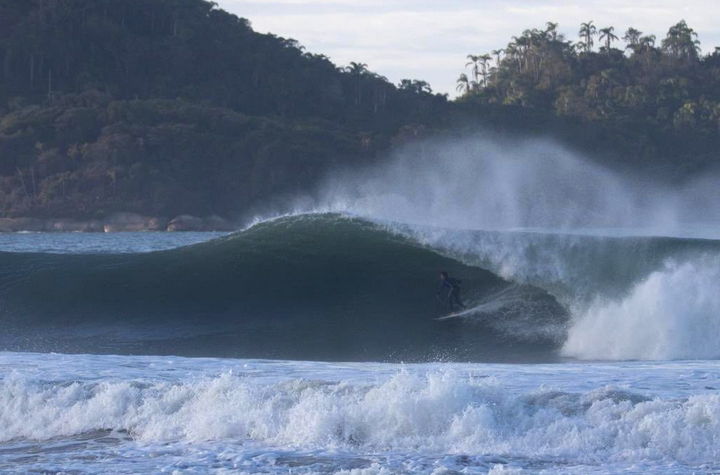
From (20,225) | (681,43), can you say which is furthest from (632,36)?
(20,225)

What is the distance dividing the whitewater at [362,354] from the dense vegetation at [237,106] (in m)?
58.7

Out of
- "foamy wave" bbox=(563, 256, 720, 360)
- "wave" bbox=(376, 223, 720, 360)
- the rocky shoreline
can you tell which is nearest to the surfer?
"wave" bbox=(376, 223, 720, 360)

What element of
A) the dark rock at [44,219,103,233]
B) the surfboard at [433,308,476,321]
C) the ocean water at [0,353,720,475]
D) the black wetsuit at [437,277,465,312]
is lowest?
the ocean water at [0,353,720,475]

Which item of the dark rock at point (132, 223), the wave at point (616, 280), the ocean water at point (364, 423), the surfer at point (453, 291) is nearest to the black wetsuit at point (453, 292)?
the surfer at point (453, 291)

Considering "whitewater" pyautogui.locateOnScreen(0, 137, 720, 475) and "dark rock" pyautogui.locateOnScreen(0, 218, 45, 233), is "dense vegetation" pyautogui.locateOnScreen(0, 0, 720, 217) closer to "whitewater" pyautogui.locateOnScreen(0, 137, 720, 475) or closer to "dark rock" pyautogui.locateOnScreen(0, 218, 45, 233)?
"dark rock" pyautogui.locateOnScreen(0, 218, 45, 233)

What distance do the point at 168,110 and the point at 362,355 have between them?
3164 inches

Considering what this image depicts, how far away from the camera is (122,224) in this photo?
7925 centimetres

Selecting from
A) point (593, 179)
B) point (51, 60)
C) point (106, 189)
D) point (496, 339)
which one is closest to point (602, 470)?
point (496, 339)

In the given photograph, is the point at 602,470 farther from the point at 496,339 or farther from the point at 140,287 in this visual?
the point at 140,287

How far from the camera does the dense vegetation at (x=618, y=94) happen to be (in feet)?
318

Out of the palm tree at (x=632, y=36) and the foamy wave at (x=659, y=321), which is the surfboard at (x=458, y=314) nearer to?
the foamy wave at (x=659, y=321)

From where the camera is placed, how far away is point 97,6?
111 metres

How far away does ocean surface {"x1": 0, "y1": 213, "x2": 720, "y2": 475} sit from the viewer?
390 inches

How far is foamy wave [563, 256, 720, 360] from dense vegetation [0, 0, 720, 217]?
65309 millimetres
